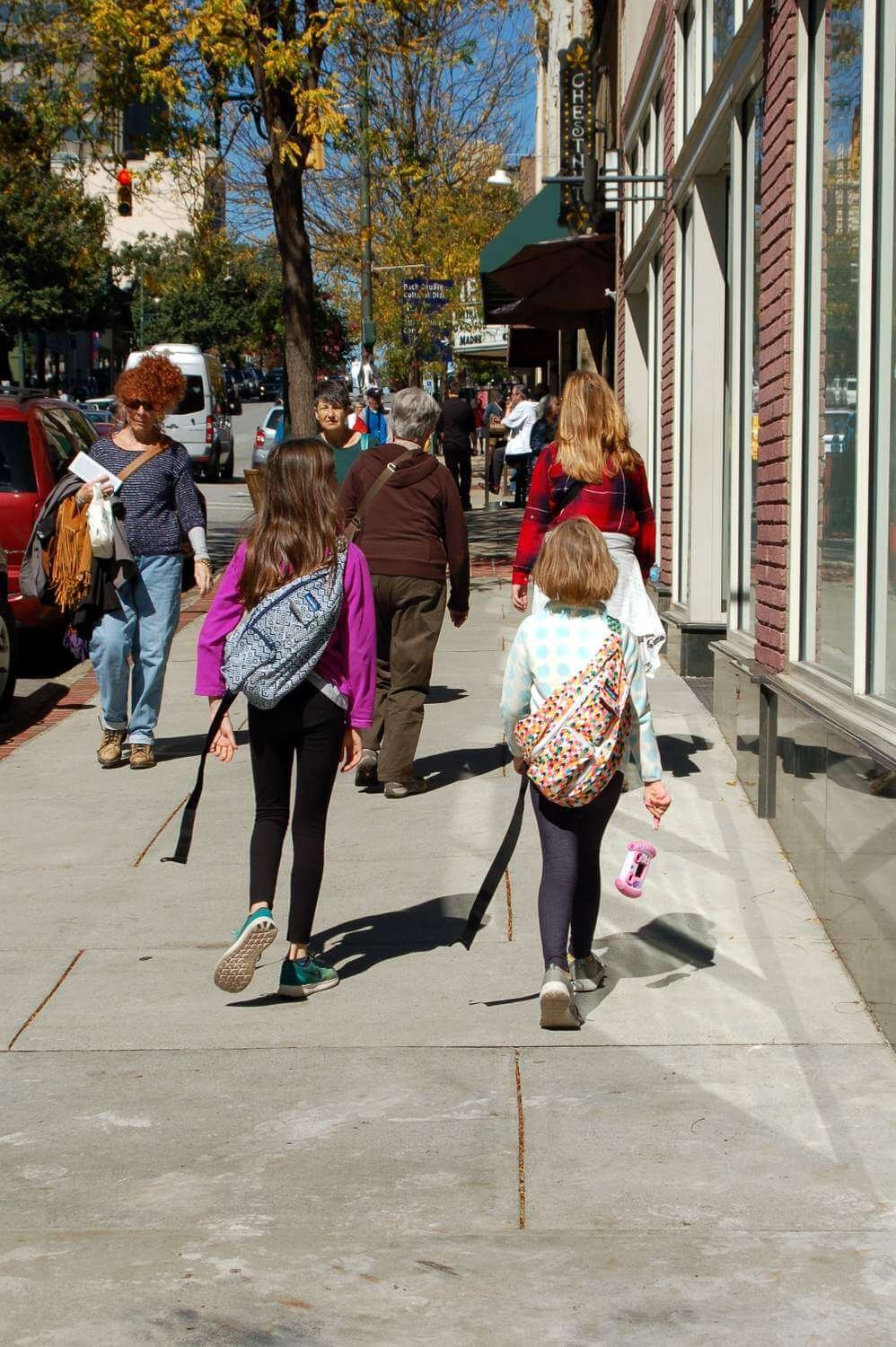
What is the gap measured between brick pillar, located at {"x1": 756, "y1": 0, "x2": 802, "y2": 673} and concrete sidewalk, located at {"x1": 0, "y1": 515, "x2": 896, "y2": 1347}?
3.29 feet

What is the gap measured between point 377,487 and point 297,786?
9.84ft

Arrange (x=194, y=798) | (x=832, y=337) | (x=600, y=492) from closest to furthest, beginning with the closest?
(x=194, y=798) < (x=832, y=337) < (x=600, y=492)

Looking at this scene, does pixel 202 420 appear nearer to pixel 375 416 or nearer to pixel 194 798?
pixel 375 416

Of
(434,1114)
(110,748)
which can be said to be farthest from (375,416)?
(434,1114)

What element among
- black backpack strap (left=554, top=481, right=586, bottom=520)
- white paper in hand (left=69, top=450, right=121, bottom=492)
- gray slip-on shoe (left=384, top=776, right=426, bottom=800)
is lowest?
gray slip-on shoe (left=384, top=776, right=426, bottom=800)

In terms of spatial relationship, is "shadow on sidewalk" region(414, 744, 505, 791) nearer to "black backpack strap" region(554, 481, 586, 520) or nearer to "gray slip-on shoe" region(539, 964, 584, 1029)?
"black backpack strap" region(554, 481, 586, 520)

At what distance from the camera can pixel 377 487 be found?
25.8 feet

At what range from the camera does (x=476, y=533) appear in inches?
907

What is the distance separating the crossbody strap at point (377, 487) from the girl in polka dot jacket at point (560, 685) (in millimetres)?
2963

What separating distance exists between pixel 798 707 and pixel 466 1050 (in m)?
2.05

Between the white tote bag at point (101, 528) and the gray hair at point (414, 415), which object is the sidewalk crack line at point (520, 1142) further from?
the white tote bag at point (101, 528)

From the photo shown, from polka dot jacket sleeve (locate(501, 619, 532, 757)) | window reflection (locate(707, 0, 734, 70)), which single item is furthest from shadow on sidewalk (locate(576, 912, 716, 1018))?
window reflection (locate(707, 0, 734, 70))

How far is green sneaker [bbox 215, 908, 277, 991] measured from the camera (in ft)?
16.2

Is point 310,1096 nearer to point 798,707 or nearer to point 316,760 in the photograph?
point 316,760
